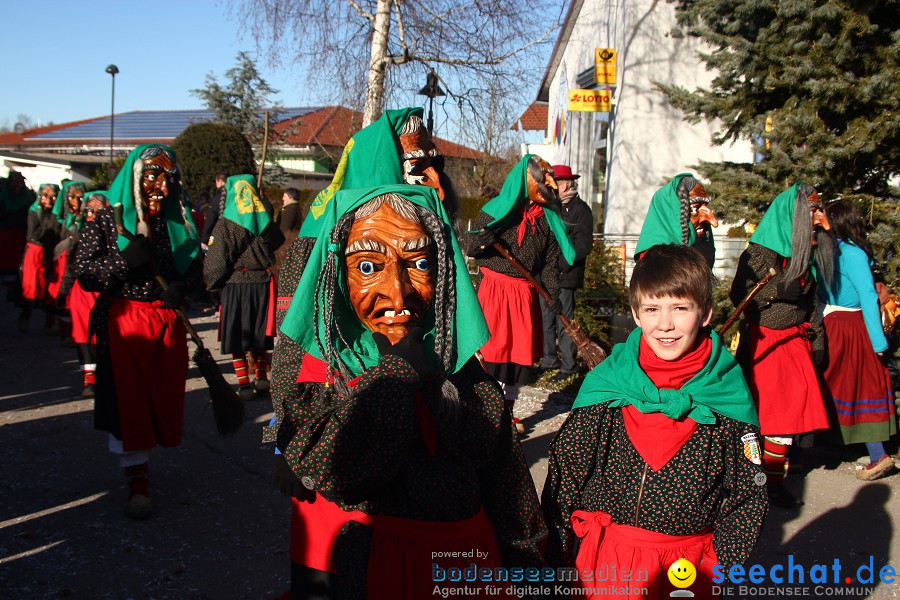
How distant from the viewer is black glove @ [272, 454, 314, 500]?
1.99 meters

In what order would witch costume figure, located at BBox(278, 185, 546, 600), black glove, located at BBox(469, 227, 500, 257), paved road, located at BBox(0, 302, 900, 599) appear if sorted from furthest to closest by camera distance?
1. black glove, located at BBox(469, 227, 500, 257)
2. paved road, located at BBox(0, 302, 900, 599)
3. witch costume figure, located at BBox(278, 185, 546, 600)

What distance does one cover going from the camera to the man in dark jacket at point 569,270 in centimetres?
790

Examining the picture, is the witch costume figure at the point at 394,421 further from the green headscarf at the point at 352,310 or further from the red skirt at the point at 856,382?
the red skirt at the point at 856,382

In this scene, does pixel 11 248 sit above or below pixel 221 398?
above

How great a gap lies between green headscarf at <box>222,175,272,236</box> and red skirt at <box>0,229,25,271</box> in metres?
6.46

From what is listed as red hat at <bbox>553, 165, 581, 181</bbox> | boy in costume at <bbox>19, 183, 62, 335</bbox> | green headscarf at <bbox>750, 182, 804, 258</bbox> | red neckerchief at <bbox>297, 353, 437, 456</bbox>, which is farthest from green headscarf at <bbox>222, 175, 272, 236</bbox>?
red neckerchief at <bbox>297, 353, 437, 456</bbox>

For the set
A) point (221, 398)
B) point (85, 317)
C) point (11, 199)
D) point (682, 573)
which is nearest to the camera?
point (682, 573)

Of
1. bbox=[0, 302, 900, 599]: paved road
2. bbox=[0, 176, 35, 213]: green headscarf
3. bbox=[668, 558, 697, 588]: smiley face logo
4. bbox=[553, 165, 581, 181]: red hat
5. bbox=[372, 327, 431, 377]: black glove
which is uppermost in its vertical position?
bbox=[553, 165, 581, 181]: red hat

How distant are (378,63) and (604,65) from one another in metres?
4.69

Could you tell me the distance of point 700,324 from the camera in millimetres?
2553

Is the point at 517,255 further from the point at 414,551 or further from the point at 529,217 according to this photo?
the point at 414,551

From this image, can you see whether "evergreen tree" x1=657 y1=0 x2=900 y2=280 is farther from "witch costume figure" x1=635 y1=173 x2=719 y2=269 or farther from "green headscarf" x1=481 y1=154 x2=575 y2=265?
"green headscarf" x1=481 y1=154 x2=575 y2=265

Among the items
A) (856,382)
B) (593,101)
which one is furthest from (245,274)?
(593,101)

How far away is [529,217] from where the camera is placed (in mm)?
6004
